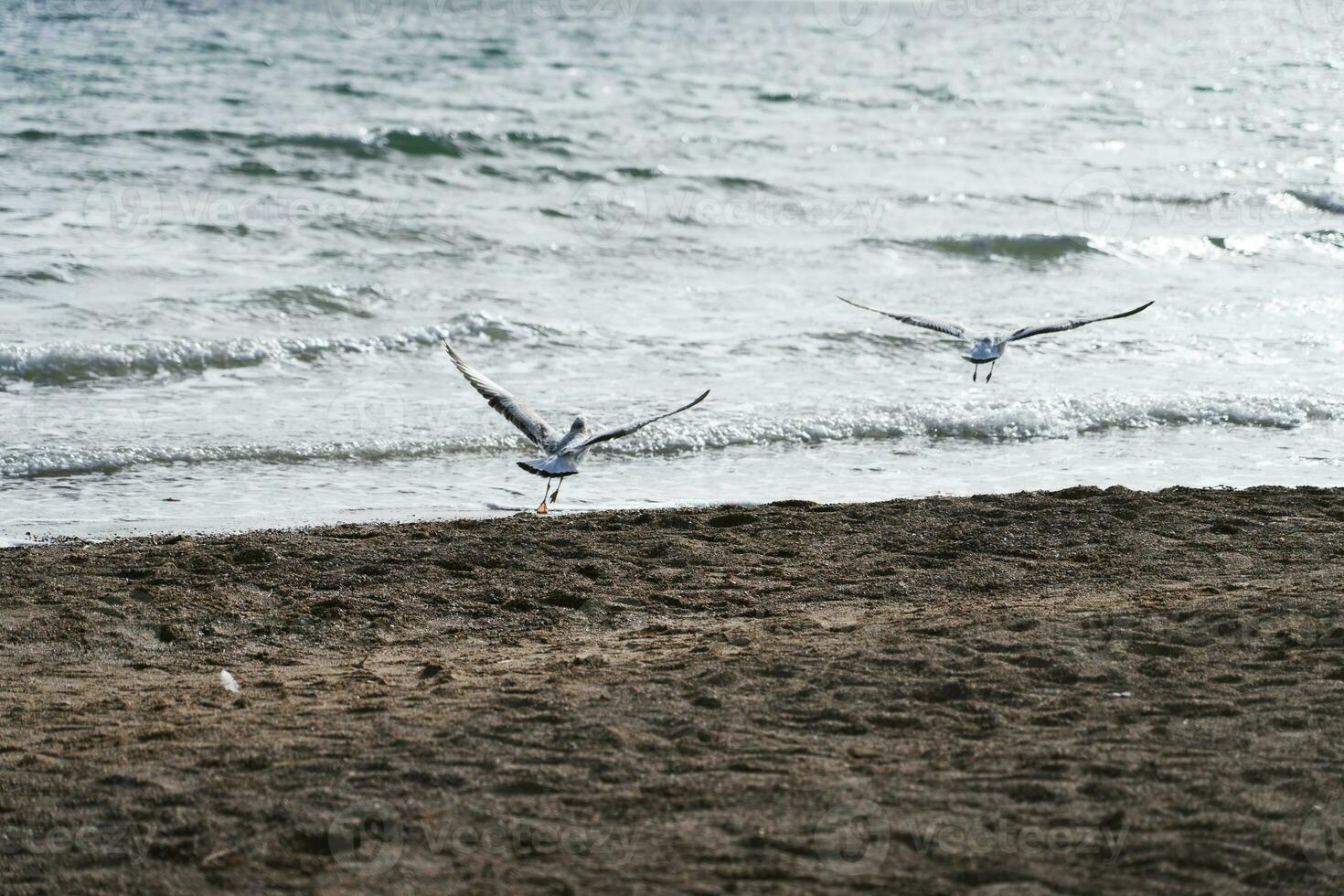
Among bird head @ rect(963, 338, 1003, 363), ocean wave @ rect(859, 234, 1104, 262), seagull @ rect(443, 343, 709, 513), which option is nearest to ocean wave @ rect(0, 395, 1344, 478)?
bird head @ rect(963, 338, 1003, 363)

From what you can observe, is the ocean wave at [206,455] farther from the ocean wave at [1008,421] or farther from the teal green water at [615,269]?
the ocean wave at [1008,421]

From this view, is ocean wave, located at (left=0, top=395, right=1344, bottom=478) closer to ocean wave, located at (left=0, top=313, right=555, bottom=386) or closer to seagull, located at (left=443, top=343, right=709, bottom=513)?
ocean wave, located at (left=0, top=313, right=555, bottom=386)

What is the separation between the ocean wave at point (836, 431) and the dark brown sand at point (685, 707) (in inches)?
73.8

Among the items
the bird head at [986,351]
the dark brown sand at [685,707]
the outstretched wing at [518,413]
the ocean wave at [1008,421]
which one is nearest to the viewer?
the dark brown sand at [685,707]

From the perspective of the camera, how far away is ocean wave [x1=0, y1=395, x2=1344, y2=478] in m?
9.09

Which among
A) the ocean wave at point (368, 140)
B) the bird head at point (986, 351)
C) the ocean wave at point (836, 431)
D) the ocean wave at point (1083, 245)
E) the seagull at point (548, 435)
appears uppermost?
the seagull at point (548, 435)

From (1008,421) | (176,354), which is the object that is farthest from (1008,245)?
(176,354)

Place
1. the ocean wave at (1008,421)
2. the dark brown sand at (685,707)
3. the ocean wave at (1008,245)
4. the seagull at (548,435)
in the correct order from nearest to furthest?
the dark brown sand at (685,707), the seagull at (548,435), the ocean wave at (1008,421), the ocean wave at (1008,245)

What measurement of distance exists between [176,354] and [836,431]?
546 centimetres

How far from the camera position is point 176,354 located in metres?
11.2

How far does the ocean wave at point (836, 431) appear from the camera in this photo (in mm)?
9086

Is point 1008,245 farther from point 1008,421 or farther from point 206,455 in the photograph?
point 206,455

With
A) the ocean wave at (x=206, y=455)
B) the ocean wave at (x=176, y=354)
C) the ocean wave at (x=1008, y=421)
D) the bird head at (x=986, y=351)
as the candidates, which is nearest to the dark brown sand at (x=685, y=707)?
the bird head at (x=986, y=351)

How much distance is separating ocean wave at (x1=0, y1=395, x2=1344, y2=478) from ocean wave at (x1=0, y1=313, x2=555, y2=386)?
1.93 m
